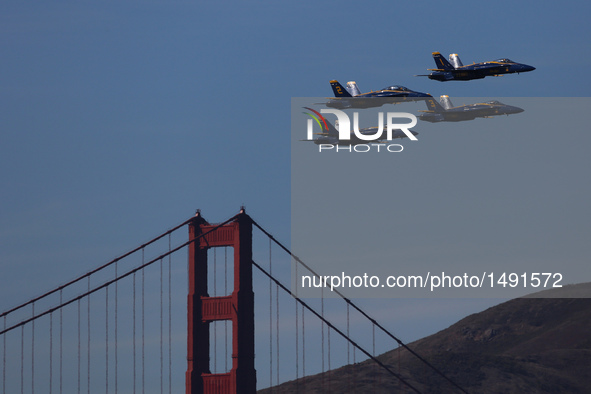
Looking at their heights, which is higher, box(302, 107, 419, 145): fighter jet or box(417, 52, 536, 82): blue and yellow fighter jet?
box(417, 52, 536, 82): blue and yellow fighter jet

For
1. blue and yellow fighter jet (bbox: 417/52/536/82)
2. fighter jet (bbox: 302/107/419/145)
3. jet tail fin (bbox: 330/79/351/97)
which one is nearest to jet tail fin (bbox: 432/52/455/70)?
blue and yellow fighter jet (bbox: 417/52/536/82)

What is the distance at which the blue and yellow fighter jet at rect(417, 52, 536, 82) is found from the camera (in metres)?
114

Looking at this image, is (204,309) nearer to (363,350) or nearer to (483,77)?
(363,350)

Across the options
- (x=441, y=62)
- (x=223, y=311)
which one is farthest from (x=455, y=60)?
(x=223, y=311)

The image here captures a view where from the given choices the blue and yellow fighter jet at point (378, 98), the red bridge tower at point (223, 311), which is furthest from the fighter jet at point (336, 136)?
the red bridge tower at point (223, 311)

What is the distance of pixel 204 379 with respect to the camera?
97.5 m

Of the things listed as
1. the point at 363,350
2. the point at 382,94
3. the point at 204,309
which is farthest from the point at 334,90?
the point at 204,309

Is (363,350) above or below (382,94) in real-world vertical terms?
below

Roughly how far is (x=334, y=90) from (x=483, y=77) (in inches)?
651

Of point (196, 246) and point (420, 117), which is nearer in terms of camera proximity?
point (196, 246)

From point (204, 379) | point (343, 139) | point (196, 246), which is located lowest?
point (204, 379)

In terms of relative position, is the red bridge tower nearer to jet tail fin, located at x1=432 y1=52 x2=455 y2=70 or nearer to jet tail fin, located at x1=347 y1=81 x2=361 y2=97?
jet tail fin, located at x1=432 y1=52 x2=455 y2=70

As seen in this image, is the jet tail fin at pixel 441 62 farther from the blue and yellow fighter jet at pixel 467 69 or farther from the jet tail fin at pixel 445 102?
the jet tail fin at pixel 445 102

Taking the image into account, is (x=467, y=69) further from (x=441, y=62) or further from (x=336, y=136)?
(x=336, y=136)
